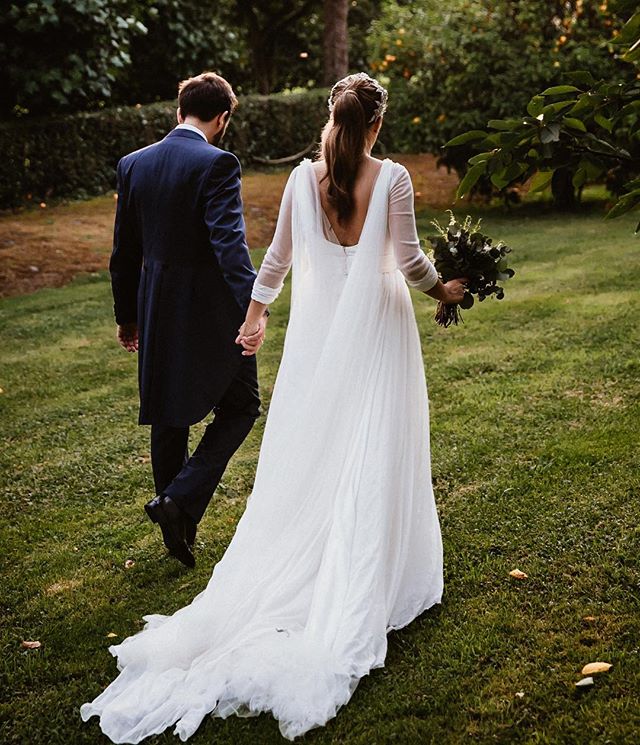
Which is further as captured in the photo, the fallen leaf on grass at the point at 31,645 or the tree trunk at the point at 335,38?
the tree trunk at the point at 335,38

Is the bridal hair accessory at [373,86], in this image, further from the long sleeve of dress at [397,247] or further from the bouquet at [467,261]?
the bouquet at [467,261]

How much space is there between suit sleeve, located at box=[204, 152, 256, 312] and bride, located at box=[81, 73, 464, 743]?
0.46 ft

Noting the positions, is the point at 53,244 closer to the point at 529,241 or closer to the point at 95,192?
the point at 95,192

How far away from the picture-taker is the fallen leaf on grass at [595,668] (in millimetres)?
3275

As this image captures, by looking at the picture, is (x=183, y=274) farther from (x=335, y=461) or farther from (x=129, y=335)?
(x=335, y=461)

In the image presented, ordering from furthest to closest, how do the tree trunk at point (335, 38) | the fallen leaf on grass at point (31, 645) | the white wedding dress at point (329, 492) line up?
the tree trunk at point (335, 38)
the fallen leaf on grass at point (31, 645)
the white wedding dress at point (329, 492)

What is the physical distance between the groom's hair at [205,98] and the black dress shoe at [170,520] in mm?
1833

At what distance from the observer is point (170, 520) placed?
424 centimetres

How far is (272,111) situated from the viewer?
1959 centimetres

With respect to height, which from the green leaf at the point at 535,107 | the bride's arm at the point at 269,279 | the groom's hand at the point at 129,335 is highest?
the green leaf at the point at 535,107

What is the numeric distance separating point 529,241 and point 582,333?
5.04 meters

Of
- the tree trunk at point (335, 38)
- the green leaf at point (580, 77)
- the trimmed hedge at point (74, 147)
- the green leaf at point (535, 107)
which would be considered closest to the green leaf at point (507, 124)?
the green leaf at point (535, 107)

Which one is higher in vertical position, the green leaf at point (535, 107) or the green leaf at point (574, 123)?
the green leaf at point (535, 107)

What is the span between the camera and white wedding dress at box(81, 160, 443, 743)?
11.4ft
